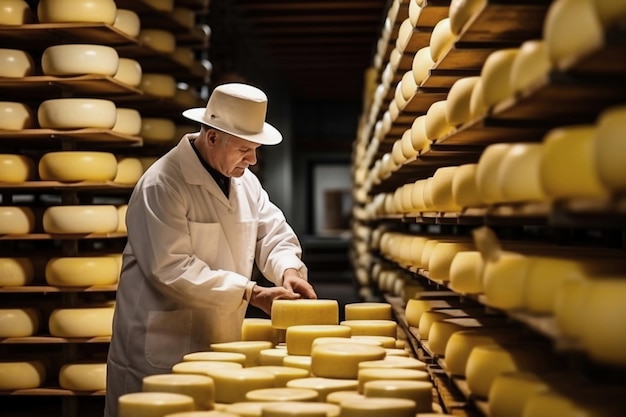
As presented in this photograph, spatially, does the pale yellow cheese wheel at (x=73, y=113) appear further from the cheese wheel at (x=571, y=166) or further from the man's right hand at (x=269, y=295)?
the cheese wheel at (x=571, y=166)

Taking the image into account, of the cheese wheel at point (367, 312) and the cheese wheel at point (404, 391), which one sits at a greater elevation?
the cheese wheel at point (367, 312)

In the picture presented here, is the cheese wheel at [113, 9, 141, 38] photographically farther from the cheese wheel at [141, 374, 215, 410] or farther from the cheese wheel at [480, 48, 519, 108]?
the cheese wheel at [480, 48, 519, 108]

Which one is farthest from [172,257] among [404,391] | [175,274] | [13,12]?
[13,12]

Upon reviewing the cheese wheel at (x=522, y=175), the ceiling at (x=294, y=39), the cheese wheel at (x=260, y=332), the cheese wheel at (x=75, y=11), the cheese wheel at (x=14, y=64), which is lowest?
the cheese wheel at (x=260, y=332)

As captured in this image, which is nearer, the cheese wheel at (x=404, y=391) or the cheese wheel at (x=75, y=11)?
the cheese wheel at (x=404, y=391)

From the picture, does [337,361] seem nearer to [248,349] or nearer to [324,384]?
[324,384]

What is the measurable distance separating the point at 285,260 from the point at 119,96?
6.59 feet

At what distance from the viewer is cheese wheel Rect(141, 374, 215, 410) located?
8.61 ft

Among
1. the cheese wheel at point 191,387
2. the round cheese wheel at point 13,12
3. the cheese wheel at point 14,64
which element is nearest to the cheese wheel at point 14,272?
the cheese wheel at point 14,64

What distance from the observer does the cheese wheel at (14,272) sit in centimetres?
478

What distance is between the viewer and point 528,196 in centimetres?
201

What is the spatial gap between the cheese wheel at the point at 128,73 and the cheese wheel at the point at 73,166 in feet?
1.66

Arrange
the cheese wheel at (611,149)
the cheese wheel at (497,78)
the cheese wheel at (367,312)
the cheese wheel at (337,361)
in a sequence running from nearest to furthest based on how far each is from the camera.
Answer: the cheese wheel at (611,149) → the cheese wheel at (497,78) → the cheese wheel at (337,361) → the cheese wheel at (367,312)

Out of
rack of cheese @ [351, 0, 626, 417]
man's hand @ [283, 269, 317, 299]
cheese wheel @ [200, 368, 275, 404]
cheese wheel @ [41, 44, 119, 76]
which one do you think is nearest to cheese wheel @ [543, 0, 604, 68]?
rack of cheese @ [351, 0, 626, 417]
